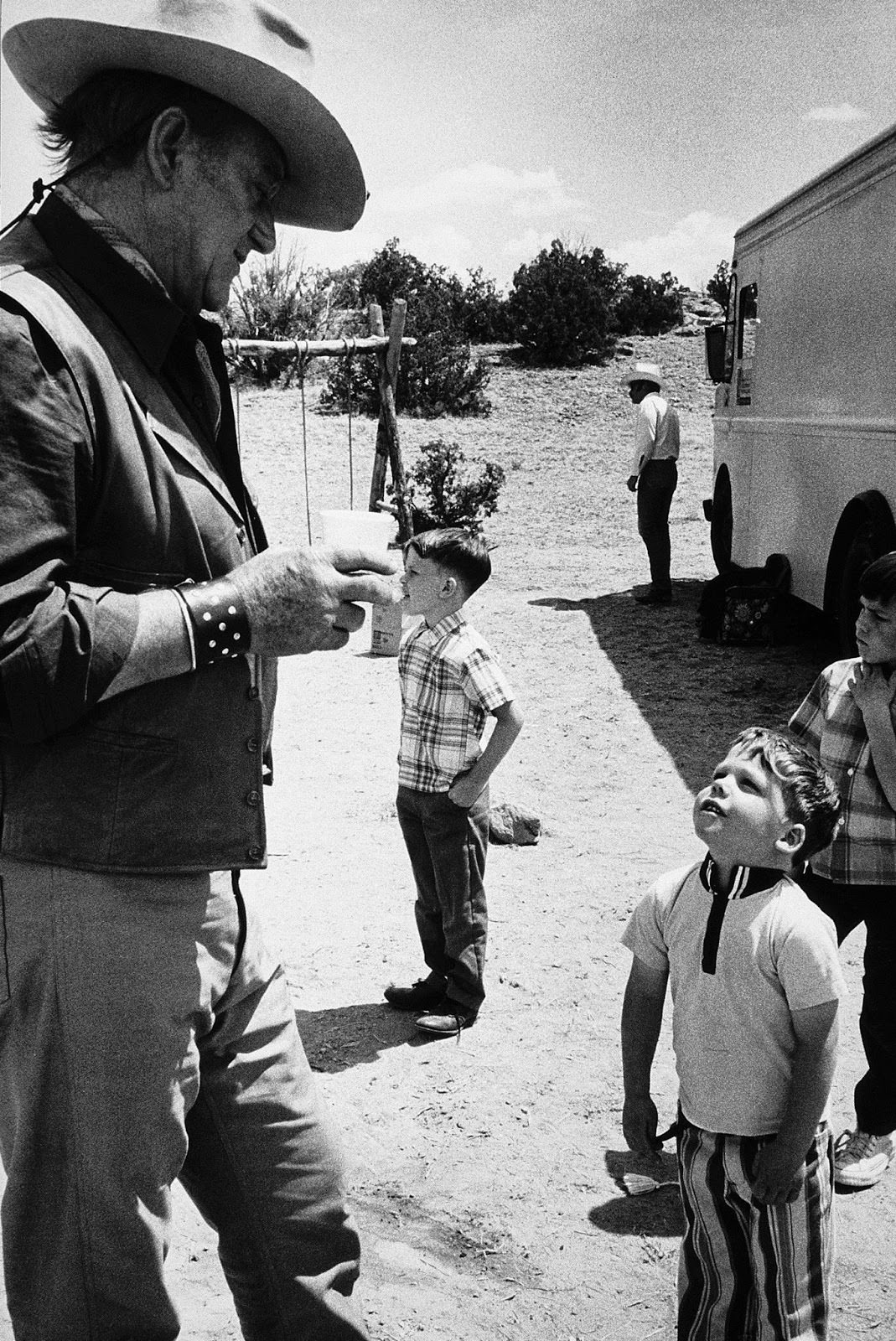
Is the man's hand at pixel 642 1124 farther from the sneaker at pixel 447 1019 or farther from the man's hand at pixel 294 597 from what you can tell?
the sneaker at pixel 447 1019

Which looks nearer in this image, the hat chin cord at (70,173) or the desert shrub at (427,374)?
the hat chin cord at (70,173)

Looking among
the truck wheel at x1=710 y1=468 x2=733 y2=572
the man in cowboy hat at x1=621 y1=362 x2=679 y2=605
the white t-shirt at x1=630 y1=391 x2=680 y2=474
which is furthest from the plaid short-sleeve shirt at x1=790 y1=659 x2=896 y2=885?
the truck wheel at x1=710 y1=468 x2=733 y2=572

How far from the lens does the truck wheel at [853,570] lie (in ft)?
22.7

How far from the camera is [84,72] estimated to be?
1.79 meters

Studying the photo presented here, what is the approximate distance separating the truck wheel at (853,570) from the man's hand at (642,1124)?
5022 mm

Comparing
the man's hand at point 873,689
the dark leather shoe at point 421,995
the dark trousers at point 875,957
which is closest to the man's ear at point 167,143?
the man's hand at point 873,689

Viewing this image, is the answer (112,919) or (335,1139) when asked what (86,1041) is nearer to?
(112,919)

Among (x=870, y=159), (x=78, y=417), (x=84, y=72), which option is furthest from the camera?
(x=870, y=159)

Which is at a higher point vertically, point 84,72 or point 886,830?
point 84,72

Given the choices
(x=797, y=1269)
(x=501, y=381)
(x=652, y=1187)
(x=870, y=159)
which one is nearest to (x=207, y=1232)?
(x=652, y=1187)

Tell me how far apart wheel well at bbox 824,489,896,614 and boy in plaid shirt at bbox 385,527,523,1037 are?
3.63 m

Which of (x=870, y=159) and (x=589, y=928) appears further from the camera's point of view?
(x=870, y=159)

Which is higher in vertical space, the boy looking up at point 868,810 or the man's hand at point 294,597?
the man's hand at point 294,597

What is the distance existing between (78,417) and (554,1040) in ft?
9.07
